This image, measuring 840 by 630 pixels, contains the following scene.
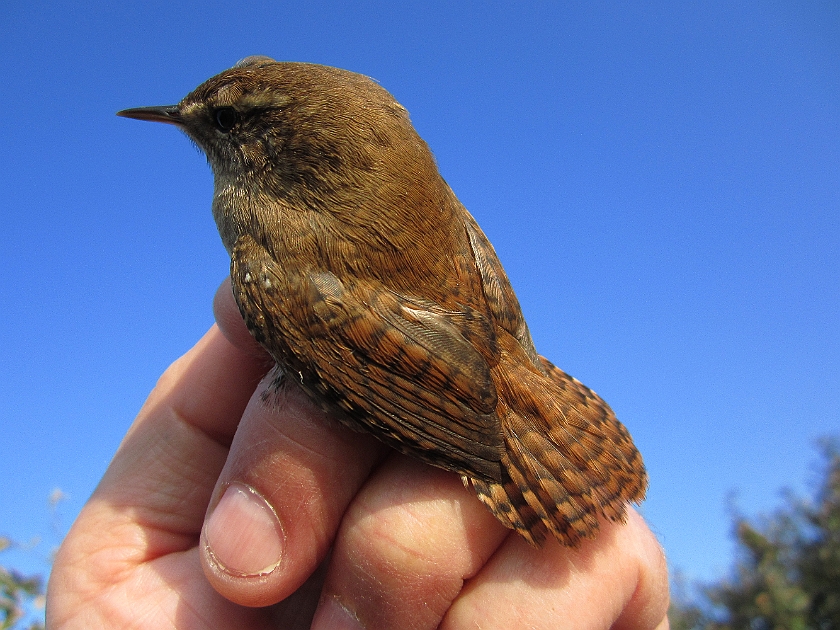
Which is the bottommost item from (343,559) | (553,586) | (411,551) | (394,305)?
(343,559)

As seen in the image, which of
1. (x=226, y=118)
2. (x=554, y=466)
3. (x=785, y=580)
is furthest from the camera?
(x=785, y=580)

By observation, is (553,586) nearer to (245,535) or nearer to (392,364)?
(392,364)

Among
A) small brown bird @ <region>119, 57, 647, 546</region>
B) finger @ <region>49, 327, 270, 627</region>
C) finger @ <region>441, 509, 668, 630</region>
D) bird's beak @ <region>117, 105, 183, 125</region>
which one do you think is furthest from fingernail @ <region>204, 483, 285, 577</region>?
bird's beak @ <region>117, 105, 183, 125</region>

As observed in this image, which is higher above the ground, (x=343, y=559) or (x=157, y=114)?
(x=157, y=114)

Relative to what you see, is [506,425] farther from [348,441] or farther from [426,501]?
Answer: [348,441]

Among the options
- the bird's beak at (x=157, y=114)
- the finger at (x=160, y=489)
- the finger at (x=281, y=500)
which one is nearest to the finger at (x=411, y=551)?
the finger at (x=281, y=500)

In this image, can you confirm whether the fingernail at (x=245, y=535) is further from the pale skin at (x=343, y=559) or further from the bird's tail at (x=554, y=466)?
the bird's tail at (x=554, y=466)

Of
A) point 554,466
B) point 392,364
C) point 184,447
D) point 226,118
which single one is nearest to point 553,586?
point 554,466

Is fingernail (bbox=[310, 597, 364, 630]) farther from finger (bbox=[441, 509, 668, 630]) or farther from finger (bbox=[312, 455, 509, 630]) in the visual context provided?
finger (bbox=[441, 509, 668, 630])
